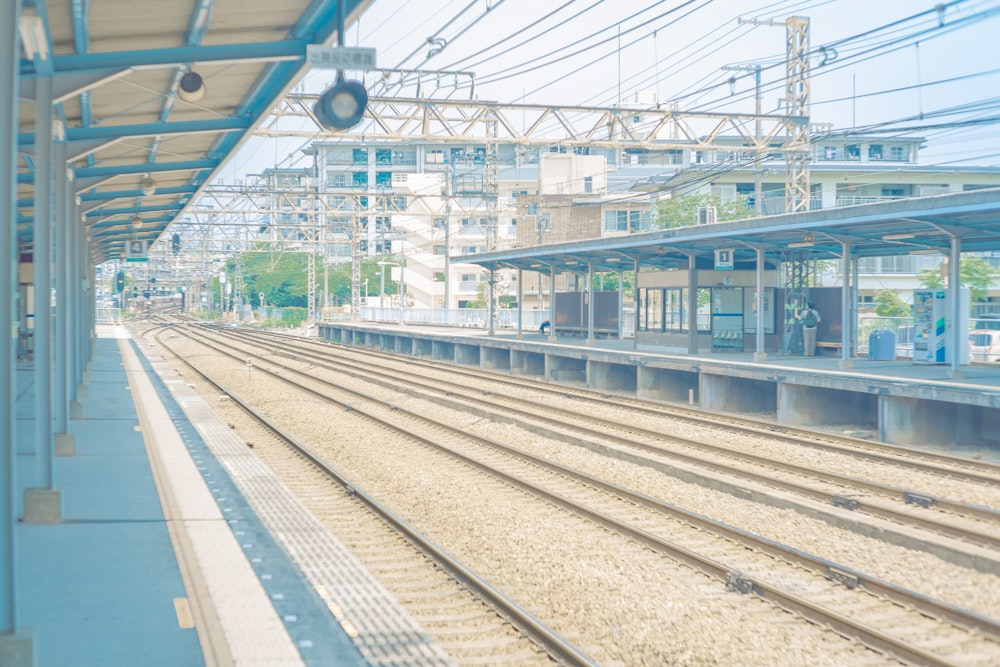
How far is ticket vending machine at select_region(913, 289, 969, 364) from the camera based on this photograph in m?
20.3

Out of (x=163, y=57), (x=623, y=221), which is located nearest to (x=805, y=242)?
(x=163, y=57)

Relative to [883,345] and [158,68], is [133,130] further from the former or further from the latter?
[883,345]

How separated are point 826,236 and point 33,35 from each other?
640 inches

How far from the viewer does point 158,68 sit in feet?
34.7

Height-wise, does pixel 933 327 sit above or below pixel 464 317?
above

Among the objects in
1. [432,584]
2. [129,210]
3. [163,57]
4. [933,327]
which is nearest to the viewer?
[432,584]

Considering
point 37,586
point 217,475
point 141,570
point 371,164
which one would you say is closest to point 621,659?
point 141,570

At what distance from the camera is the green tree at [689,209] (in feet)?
173

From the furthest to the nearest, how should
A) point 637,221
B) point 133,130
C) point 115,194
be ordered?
point 637,221
point 115,194
point 133,130

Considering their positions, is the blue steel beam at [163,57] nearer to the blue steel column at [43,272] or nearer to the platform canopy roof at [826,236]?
the blue steel column at [43,272]

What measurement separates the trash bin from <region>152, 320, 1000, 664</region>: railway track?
12.8 metres

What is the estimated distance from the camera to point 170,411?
755 inches

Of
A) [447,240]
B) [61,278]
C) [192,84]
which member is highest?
[447,240]

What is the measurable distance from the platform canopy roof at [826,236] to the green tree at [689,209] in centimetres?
2351
